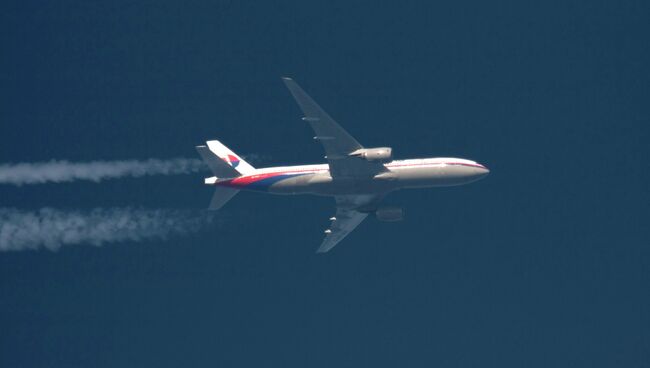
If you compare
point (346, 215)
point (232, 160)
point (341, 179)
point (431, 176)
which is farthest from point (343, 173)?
point (232, 160)

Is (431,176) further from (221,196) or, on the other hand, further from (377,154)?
(221,196)

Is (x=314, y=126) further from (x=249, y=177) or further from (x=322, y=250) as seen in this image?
(x=322, y=250)

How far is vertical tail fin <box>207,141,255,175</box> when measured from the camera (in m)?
110

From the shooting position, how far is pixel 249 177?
109 metres

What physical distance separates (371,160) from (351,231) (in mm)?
12460

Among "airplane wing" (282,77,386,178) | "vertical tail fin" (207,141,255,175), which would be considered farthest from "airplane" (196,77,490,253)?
"vertical tail fin" (207,141,255,175)

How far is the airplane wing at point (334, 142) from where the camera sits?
104 meters

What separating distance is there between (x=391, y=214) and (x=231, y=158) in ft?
45.0

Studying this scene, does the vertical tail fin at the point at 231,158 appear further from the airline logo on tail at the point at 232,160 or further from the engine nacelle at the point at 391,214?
the engine nacelle at the point at 391,214

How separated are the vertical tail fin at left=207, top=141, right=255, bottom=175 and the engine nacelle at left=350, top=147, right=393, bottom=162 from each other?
29.5ft

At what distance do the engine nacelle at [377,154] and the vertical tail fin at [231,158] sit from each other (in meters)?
8.98

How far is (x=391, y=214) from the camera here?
372 ft

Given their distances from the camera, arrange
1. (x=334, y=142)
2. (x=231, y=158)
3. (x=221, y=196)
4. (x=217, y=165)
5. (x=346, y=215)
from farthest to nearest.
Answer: (x=346, y=215), (x=231, y=158), (x=221, y=196), (x=217, y=165), (x=334, y=142)

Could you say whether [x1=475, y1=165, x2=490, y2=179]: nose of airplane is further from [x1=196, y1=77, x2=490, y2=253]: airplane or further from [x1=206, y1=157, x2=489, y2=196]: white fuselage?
[x1=206, y1=157, x2=489, y2=196]: white fuselage
